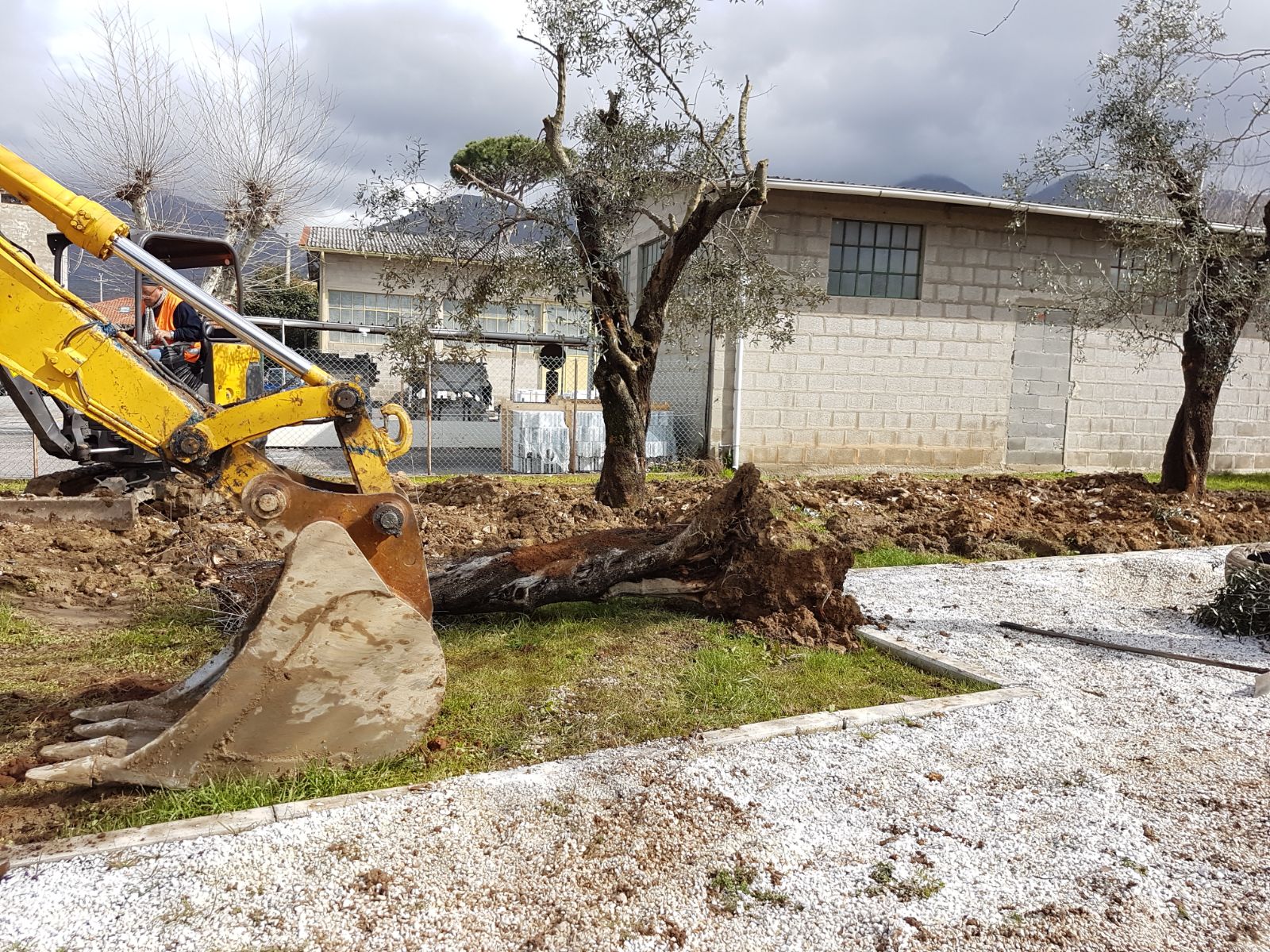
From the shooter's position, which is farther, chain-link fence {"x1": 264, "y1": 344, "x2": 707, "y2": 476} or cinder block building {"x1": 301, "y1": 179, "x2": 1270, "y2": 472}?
cinder block building {"x1": 301, "y1": 179, "x2": 1270, "y2": 472}

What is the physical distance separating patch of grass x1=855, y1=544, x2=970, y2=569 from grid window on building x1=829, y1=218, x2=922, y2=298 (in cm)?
695

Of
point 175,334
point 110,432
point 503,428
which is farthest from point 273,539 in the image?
point 503,428

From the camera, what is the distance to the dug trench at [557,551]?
180 inches

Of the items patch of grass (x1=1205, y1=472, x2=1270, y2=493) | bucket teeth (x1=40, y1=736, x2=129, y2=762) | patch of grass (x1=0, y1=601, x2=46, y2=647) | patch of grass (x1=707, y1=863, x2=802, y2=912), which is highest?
bucket teeth (x1=40, y1=736, x2=129, y2=762)

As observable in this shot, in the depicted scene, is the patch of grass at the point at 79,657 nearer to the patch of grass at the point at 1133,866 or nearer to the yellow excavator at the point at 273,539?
the yellow excavator at the point at 273,539

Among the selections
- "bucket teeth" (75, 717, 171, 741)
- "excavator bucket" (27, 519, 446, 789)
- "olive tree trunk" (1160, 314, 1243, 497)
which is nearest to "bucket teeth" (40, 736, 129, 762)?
Answer: "excavator bucket" (27, 519, 446, 789)

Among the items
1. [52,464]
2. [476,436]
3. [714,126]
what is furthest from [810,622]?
[52,464]

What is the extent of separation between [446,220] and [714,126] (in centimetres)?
282

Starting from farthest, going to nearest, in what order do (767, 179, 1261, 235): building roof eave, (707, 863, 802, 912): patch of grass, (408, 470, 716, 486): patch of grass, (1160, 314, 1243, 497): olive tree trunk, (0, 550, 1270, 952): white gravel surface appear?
(767, 179, 1261, 235): building roof eave < (1160, 314, 1243, 497): olive tree trunk < (408, 470, 716, 486): patch of grass < (707, 863, 802, 912): patch of grass < (0, 550, 1270, 952): white gravel surface

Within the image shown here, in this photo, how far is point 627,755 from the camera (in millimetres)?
3713

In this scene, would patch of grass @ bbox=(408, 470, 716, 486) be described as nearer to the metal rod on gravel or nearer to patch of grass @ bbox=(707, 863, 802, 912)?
the metal rod on gravel

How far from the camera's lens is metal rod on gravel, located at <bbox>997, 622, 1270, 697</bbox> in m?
4.81

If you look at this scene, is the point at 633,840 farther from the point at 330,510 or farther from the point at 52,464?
the point at 52,464

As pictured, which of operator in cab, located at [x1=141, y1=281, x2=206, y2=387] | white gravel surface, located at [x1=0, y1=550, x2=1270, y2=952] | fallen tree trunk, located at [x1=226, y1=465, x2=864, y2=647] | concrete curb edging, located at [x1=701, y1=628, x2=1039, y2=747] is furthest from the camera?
operator in cab, located at [x1=141, y1=281, x2=206, y2=387]
